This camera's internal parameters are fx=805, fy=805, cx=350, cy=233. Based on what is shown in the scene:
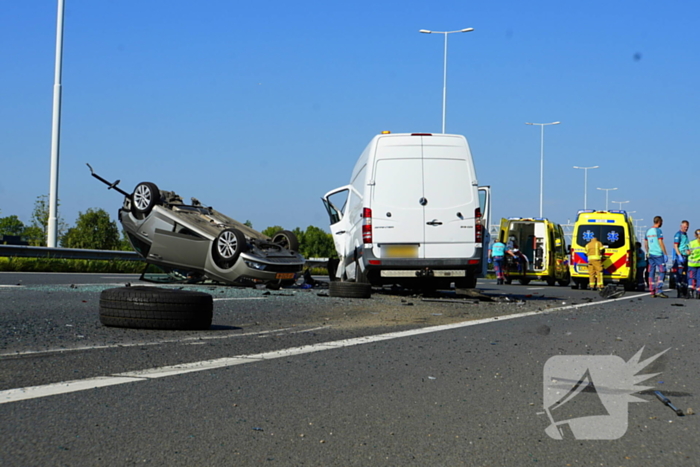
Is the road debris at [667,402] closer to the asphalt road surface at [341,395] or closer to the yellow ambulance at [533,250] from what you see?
the asphalt road surface at [341,395]

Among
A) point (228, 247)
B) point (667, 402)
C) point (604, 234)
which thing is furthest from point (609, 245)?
point (667, 402)

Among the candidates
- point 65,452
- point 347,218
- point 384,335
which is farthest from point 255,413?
point 347,218

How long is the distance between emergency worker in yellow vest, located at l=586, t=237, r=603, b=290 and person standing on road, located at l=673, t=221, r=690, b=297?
5.07 meters

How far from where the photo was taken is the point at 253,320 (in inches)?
367

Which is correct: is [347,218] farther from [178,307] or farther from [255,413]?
[255,413]

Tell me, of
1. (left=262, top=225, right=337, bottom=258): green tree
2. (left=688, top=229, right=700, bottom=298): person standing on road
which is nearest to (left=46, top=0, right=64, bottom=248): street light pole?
(left=688, top=229, right=700, bottom=298): person standing on road

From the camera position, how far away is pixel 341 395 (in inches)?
176

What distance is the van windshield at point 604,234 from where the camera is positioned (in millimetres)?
24953

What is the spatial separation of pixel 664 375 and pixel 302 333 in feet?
11.4

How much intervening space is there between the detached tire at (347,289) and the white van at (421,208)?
447mm

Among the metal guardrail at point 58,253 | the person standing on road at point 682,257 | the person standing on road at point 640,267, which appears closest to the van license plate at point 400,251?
the person standing on road at point 682,257

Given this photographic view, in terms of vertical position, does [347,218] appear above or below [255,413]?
above

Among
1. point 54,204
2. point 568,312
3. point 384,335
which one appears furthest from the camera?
point 54,204

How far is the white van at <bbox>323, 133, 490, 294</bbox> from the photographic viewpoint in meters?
13.4
